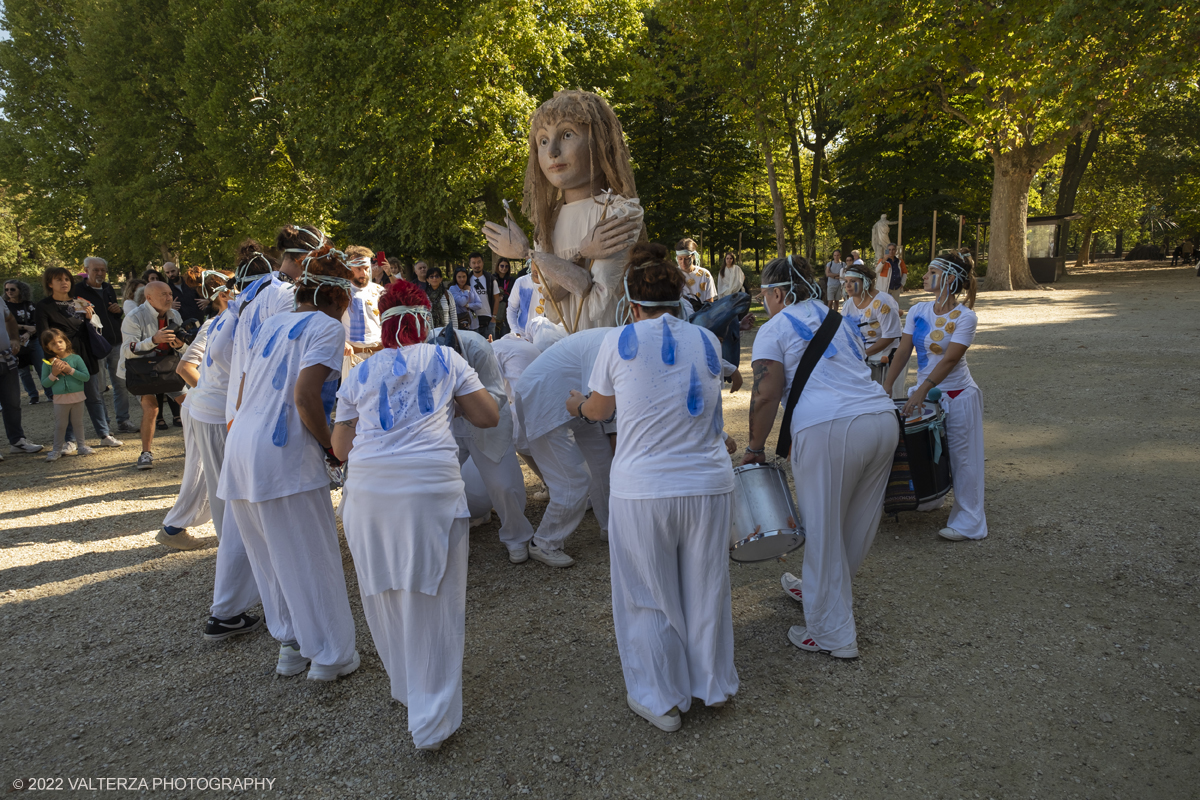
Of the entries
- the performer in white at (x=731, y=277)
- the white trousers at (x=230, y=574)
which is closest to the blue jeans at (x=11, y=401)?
the white trousers at (x=230, y=574)

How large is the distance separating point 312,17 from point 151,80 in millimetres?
10848

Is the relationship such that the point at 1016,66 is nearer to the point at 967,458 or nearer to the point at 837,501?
the point at 967,458

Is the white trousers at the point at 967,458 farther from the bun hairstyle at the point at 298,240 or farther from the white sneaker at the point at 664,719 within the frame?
the bun hairstyle at the point at 298,240

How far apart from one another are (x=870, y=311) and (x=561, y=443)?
3647mm

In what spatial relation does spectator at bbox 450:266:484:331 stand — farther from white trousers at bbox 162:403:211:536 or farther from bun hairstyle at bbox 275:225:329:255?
bun hairstyle at bbox 275:225:329:255

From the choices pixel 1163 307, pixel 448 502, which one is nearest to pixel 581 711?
pixel 448 502

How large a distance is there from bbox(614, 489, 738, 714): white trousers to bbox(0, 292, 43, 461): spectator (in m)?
8.09

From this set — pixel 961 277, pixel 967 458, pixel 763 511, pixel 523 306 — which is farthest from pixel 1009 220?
pixel 763 511

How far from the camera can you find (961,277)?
4.84 m

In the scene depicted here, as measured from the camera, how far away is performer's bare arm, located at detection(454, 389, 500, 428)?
2.93 metres

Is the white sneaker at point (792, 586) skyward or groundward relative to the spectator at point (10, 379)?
groundward

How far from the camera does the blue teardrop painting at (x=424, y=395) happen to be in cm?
282

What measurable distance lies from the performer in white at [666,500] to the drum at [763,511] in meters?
0.37

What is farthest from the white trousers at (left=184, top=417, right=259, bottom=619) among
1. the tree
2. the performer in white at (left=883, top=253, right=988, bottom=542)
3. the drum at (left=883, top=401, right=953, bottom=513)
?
the tree
